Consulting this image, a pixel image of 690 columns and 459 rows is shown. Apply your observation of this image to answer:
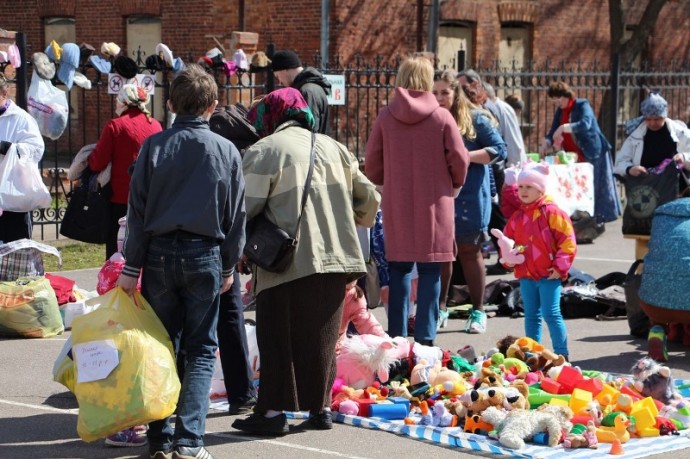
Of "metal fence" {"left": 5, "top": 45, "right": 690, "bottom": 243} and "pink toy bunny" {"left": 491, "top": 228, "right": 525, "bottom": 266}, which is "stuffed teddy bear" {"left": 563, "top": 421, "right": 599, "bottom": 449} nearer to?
"pink toy bunny" {"left": 491, "top": 228, "right": 525, "bottom": 266}

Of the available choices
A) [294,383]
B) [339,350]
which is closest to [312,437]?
[294,383]

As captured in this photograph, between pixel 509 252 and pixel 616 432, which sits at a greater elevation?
pixel 509 252

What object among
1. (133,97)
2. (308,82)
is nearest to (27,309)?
(133,97)

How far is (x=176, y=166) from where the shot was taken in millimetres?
5664

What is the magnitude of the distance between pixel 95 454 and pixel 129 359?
76cm

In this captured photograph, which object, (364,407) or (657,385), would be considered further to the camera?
(657,385)

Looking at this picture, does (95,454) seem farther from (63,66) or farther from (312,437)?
(63,66)

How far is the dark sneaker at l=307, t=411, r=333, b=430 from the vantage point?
6516mm

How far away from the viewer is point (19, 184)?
9.14 m

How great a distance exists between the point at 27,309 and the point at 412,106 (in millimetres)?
3078

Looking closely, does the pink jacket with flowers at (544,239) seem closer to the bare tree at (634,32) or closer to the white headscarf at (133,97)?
the white headscarf at (133,97)

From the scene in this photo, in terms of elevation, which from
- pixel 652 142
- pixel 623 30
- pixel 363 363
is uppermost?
pixel 623 30

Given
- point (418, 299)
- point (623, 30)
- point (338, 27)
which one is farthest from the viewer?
point (623, 30)

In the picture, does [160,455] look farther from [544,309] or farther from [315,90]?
[315,90]
